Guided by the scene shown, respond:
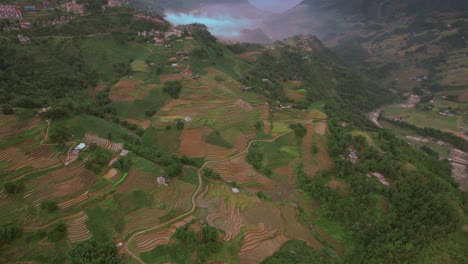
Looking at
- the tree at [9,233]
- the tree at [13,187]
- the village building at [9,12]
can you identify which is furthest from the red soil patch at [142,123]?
the village building at [9,12]

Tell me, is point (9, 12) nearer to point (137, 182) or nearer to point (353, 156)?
point (137, 182)

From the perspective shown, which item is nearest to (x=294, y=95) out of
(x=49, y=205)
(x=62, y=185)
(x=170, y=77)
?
(x=170, y=77)

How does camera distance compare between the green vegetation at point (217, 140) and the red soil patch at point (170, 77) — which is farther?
the red soil patch at point (170, 77)

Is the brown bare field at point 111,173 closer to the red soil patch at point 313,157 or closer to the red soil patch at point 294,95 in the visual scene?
the red soil patch at point 313,157

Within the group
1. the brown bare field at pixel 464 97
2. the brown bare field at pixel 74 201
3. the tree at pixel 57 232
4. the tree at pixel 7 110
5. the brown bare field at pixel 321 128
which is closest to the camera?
the tree at pixel 57 232

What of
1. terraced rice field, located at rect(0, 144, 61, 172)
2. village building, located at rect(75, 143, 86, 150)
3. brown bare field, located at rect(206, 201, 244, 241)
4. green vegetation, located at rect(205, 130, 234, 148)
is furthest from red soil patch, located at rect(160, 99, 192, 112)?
brown bare field, located at rect(206, 201, 244, 241)

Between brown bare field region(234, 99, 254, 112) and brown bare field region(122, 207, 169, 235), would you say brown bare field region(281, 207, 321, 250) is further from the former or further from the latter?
brown bare field region(234, 99, 254, 112)

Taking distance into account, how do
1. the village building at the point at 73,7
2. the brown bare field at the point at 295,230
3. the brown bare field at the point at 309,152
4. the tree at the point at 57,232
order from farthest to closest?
the village building at the point at 73,7 → the brown bare field at the point at 309,152 → the brown bare field at the point at 295,230 → the tree at the point at 57,232
